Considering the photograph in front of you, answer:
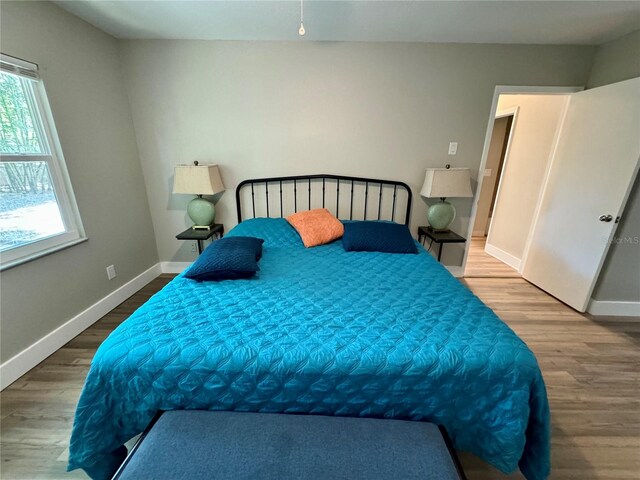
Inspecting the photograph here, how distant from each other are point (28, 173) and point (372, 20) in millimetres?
2714

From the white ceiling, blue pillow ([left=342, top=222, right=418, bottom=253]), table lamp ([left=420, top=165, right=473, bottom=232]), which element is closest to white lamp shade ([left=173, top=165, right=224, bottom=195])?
the white ceiling

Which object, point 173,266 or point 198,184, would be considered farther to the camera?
point 173,266

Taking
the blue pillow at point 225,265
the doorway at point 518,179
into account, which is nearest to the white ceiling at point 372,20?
the doorway at point 518,179

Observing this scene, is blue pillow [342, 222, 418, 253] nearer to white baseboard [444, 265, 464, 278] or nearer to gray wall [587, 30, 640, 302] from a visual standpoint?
white baseboard [444, 265, 464, 278]

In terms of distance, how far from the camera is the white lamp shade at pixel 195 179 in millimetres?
2402

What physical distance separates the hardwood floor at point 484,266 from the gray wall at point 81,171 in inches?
146

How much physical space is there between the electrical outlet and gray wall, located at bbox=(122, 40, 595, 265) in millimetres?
906

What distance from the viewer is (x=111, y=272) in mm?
2385

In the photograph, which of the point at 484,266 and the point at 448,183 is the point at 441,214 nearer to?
the point at 448,183

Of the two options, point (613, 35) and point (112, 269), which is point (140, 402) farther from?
point (613, 35)

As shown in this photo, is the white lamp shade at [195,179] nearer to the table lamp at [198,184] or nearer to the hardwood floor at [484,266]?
the table lamp at [198,184]

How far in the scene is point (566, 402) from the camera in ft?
5.07

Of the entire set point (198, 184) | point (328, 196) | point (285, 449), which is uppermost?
point (198, 184)

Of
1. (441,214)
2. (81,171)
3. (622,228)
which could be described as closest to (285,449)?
(441,214)
